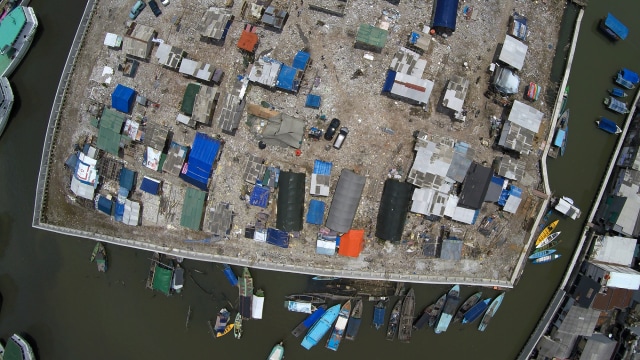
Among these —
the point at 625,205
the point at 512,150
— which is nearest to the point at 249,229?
the point at 512,150

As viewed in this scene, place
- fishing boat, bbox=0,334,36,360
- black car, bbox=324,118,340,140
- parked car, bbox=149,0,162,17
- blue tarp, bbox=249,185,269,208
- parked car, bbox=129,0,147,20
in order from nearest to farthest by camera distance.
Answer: black car, bbox=324,118,340,140, blue tarp, bbox=249,185,269,208, parked car, bbox=149,0,162,17, parked car, bbox=129,0,147,20, fishing boat, bbox=0,334,36,360

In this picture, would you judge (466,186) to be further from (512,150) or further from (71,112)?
(71,112)

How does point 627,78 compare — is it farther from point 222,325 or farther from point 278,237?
point 222,325

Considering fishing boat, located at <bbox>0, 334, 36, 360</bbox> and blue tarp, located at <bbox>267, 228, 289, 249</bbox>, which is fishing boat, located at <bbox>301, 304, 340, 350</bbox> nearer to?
blue tarp, located at <bbox>267, 228, 289, 249</bbox>

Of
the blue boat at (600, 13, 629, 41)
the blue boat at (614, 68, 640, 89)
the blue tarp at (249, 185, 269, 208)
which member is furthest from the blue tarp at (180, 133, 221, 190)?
the blue boat at (600, 13, 629, 41)

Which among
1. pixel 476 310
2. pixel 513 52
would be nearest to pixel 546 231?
pixel 476 310

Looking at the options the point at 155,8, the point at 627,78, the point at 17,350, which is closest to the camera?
the point at 155,8
